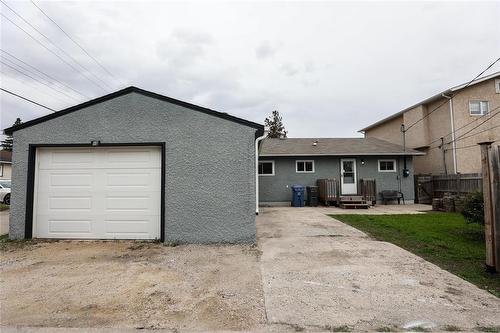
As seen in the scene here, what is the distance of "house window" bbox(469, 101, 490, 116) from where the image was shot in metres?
15.6

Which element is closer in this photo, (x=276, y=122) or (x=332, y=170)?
(x=332, y=170)

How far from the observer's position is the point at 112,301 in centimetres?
339

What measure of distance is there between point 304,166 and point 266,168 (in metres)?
2.06

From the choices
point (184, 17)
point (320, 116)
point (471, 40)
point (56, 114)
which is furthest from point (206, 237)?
point (320, 116)

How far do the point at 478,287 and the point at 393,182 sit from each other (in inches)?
477

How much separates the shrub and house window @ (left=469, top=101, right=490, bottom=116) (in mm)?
11839

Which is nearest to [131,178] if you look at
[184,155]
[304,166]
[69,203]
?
[184,155]

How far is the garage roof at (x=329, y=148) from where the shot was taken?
48.0ft

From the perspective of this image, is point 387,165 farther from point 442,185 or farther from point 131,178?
point 131,178

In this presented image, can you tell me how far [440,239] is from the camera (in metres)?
6.61

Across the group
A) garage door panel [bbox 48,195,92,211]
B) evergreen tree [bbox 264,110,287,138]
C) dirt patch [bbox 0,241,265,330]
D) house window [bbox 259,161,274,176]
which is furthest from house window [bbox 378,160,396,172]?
evergreen tree [bbox 264,110,287,138]

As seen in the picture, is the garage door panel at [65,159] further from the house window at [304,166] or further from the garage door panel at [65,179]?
the house window at [304,166]

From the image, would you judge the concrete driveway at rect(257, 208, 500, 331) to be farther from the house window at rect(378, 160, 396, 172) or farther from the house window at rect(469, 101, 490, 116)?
the house window at rect(469, 101, 490, 116)

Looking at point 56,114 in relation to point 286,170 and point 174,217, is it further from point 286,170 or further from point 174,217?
point 286,170
